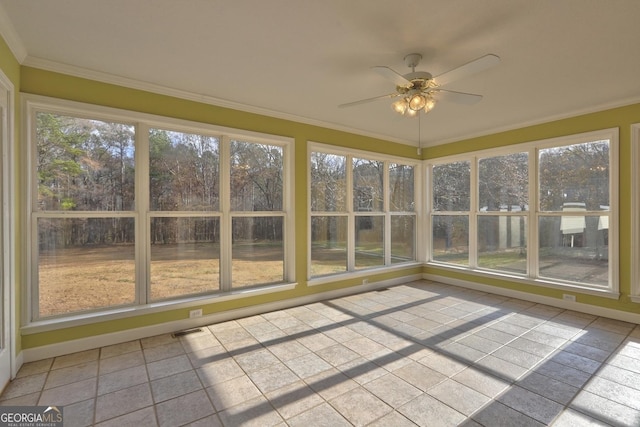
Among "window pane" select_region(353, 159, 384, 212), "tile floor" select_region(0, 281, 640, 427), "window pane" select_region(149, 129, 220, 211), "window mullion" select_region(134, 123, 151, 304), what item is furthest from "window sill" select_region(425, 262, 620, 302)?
"window mullion" select_region(134, 123, 151, 304)

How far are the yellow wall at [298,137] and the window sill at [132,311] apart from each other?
53mm

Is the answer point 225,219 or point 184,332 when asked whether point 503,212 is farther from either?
point 184,332

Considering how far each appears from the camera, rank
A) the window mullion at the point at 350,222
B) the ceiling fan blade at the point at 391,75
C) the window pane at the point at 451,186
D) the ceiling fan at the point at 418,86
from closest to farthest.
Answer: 1. the ceiling fan blade at the point at 391,75
2. the ceiling fan at the point at 418,86
3. the window mullion at the point at 350,222
4. the window pane at the point at 451,186

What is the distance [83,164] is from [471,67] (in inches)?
145

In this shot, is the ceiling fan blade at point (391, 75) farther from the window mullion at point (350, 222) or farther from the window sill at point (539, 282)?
the window sill at point (539, 282)

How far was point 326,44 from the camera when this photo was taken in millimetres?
2385

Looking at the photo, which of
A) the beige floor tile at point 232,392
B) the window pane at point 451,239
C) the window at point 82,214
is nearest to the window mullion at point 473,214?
the window pane at point 451,239

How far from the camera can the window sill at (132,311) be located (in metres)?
2.69

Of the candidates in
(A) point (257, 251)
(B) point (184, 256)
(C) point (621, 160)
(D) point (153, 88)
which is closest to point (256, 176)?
(A) point (257, 251)

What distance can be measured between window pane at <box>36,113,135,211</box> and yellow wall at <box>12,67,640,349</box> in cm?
27

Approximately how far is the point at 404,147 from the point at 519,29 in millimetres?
3550

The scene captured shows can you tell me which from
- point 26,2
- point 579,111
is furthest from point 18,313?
point 579,111

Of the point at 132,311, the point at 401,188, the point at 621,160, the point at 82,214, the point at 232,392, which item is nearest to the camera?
the point at 232,392

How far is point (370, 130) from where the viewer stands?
5020 mm
